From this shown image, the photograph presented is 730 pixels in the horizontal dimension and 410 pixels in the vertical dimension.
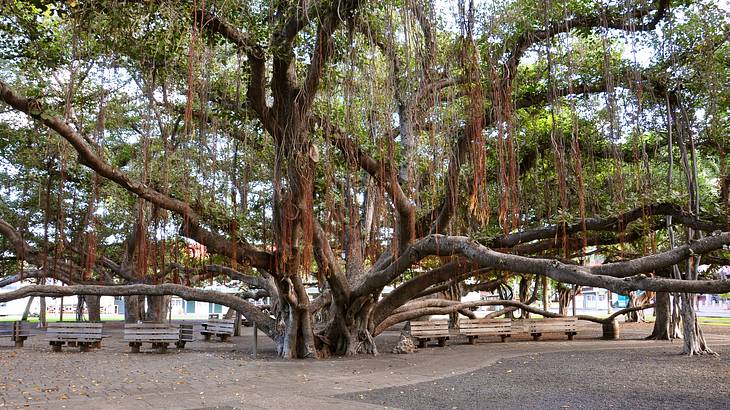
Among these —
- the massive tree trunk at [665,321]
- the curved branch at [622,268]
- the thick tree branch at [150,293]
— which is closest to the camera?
the curved branch at [622,268]

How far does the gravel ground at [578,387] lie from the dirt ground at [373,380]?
1 cm

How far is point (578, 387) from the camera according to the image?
20.9 ft

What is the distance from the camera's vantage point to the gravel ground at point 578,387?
548 centimetres

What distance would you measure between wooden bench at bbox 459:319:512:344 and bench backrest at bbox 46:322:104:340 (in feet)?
25.3

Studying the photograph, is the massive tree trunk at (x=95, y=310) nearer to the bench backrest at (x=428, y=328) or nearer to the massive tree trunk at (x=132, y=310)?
the massive tree trunk at (x=132, y=310)

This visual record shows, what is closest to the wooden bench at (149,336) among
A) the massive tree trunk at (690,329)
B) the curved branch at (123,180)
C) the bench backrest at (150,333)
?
the bench backrest at (150,333)

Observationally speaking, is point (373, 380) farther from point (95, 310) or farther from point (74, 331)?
point (95, 310)

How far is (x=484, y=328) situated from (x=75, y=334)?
869 centimetres

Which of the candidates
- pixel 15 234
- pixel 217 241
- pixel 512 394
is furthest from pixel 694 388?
pixel 15 234

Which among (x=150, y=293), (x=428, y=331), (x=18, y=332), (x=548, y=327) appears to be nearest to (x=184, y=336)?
(x=150, y=293)

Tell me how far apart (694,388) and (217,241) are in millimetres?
6186

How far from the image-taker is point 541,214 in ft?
35.0

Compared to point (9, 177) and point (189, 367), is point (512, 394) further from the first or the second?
point (9, 177)

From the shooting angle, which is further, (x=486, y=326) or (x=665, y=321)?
(x=486, y=326)
